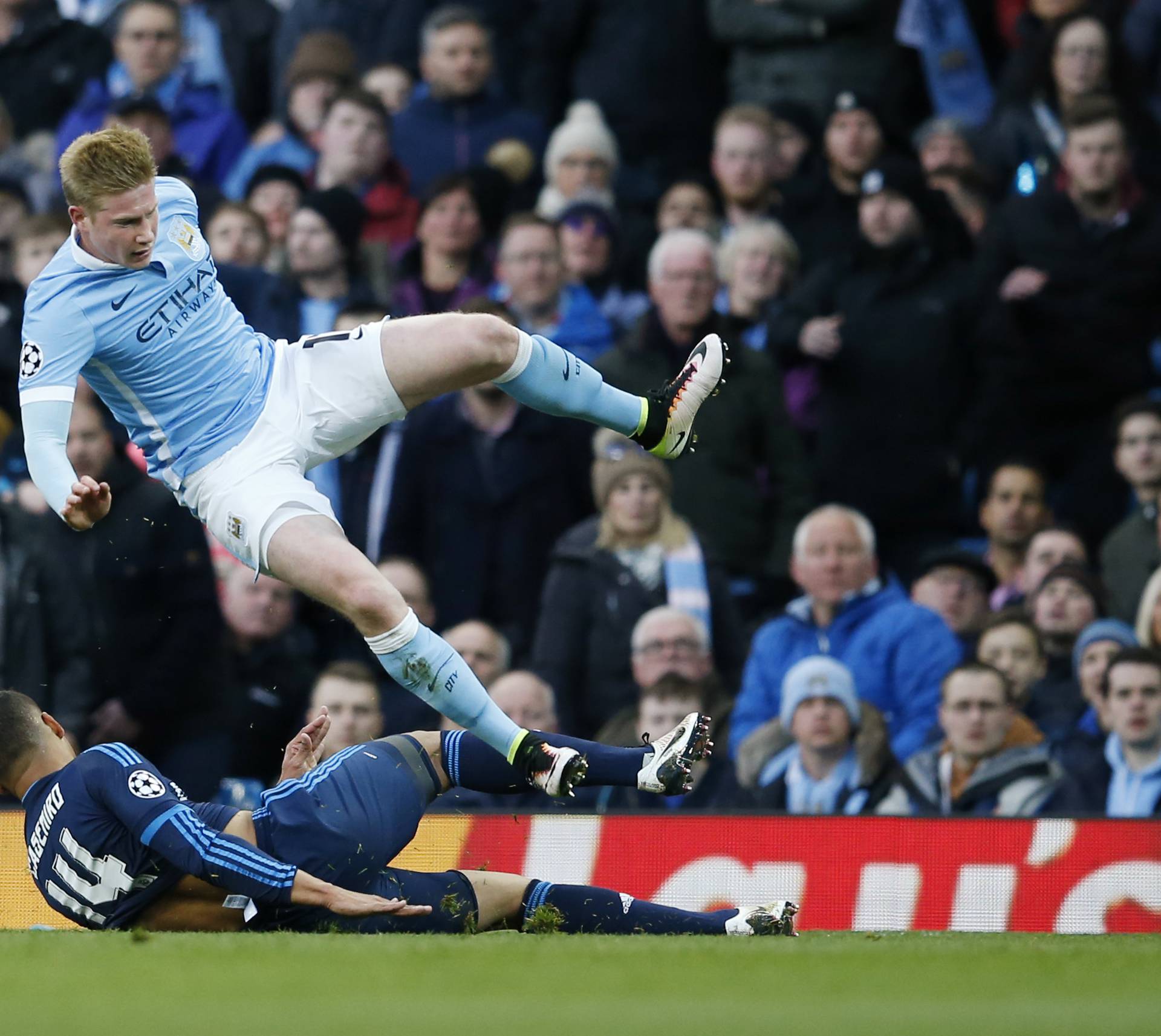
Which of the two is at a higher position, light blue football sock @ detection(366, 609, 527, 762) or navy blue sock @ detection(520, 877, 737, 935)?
light blue football sock @ detection(366, 609, 527, 762)

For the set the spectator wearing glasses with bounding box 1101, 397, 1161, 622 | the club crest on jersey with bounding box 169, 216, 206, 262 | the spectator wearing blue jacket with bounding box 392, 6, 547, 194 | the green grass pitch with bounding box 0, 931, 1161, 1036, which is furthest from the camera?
the spectator wearing blue jacket with bounding box 392, 6, 547, 194

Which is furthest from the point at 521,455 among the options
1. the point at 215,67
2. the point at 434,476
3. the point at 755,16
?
the point at 215,67

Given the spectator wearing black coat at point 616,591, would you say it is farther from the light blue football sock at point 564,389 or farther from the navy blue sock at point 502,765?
the navy blue sock at point 502,765

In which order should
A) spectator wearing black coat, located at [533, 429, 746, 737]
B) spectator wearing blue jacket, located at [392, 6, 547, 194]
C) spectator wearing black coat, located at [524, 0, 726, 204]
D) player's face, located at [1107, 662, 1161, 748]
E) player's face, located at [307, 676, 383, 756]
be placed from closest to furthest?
player's face, located at [1107, 662, 1161, 748], player's face, located at [307, 676, 383, 756], spectator wearing black coat, located at [533, 429, 746, 737], spectator wearing blue jacket, located at [392, 6, 547, 194], spectator wearing black coat, located at [524, 0, 726, 204]

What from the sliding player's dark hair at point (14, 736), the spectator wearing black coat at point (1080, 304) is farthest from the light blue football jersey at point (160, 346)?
the spectator wearing black coat at point (1080, 304)

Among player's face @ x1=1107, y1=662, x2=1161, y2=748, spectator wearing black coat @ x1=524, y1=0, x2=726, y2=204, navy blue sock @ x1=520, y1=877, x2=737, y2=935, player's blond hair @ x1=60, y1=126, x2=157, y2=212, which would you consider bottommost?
navy blue sock @ x1=520, y1=877, x2=737, y2=935

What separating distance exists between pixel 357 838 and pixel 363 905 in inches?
8.8

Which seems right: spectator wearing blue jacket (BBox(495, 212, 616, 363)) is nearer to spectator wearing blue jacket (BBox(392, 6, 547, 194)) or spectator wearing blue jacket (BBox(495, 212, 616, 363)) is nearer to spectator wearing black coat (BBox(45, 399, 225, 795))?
spectator wearing blue jacket (BBox(392, 6, 547, 194))

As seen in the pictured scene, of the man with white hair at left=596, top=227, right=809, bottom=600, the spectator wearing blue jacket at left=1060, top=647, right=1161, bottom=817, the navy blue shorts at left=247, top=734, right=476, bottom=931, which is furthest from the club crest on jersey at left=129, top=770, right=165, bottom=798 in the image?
the man with white hair at left=596, top=227, right=809, bottom=600

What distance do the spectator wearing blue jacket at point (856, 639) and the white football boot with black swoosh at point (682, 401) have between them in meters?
2.53

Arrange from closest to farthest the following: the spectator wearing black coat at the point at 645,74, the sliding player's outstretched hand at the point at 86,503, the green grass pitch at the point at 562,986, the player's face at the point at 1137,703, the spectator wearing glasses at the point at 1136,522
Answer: the green grass pitch at the point at 562,986
the sliding player's outstretched hand at the point at 86,503
the player's face at the point at 1137,703
the spectator wearing glasses at the point at 1136,522
the spectator wearing black coat at the point at 645,74

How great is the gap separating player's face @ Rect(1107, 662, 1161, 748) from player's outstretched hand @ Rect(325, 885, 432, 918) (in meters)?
3.82

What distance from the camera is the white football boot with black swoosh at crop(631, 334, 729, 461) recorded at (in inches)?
303

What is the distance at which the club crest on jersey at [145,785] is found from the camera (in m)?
6.61
